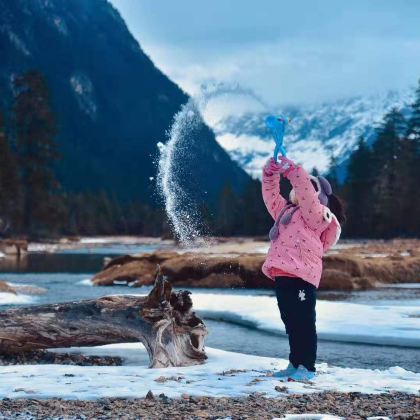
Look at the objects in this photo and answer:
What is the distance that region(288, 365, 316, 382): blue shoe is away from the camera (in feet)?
28.0

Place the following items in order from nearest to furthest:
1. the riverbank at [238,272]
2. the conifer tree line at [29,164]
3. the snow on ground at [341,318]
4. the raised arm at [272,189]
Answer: the raised arm at [272,189]
the snow on ground at [341,318]
the riverbank at [238,272]
the conifer tree line at [29,164]

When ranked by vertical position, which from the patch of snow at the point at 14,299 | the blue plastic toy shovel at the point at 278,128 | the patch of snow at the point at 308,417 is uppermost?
the blue plastic toy shovel at the point at 278,128

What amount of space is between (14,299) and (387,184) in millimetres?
61956

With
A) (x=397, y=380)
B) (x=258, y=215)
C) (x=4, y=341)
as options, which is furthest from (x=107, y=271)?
(x=258, y=215)

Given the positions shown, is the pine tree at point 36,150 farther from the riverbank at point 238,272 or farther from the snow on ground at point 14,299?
the snow on ground at point 14,299

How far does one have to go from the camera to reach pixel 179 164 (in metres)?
18.9

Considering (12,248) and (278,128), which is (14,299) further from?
(12,248)

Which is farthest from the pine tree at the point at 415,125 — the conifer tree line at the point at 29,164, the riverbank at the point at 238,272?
the riverbank at the point at 238,272

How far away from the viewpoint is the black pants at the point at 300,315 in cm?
870

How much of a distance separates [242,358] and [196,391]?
8.75ft

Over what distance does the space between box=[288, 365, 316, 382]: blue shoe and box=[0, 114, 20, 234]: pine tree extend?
73.0 m

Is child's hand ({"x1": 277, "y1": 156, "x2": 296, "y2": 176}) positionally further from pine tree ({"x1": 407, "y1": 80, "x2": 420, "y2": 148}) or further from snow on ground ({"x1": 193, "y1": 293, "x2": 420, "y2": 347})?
pine tree ({"x1": 407, "y1": 80, "x2": 420, "y2": 148})

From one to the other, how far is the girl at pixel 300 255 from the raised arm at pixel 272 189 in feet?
0.09

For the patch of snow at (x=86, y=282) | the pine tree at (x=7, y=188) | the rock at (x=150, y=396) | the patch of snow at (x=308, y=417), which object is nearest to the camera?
the patch of snow at (x=308, y=417)
